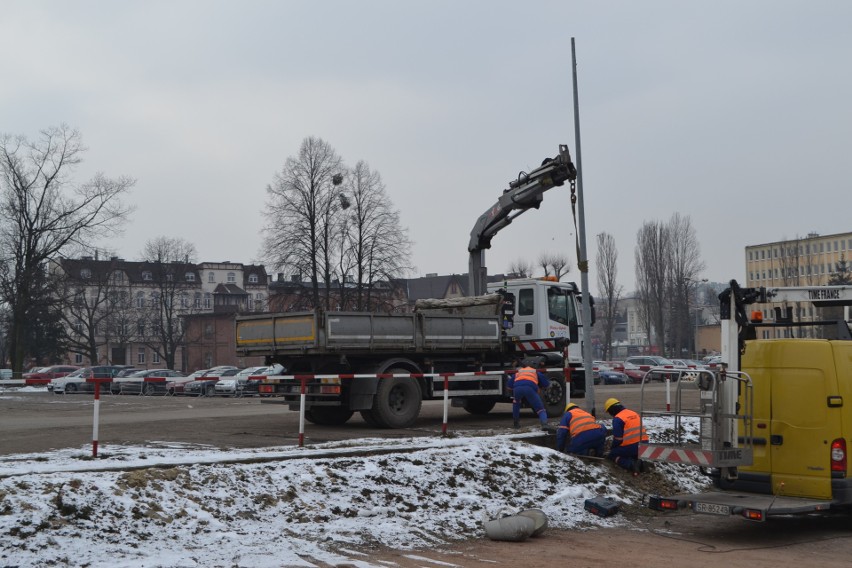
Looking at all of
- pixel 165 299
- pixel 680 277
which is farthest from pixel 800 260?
pixel 165 299

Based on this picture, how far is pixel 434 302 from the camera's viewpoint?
64.3ft

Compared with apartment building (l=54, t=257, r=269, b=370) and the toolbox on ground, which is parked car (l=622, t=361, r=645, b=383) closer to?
apartment building (l=54, t=257, r=269, b=370)

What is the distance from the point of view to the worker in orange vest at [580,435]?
46.1ft

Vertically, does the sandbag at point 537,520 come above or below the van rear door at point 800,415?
below

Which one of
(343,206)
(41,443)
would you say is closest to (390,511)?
(41,443)

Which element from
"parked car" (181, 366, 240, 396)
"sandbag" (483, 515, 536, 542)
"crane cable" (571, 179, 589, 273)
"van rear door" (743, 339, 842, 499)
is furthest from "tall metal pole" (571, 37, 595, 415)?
"parked car" (181, 366, 240, 396)

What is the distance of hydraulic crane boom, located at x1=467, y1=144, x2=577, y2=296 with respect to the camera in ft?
66.2

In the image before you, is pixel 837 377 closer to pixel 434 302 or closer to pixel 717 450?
pixel 717 450

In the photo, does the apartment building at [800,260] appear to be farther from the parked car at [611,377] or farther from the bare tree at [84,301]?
the bare tree at [84,301]

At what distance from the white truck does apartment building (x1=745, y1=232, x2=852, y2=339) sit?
202ft

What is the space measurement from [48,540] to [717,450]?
7.33 meters

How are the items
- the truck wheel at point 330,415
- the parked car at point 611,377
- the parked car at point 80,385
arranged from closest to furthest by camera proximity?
the truck wheel at point 330,415 → the parked car at point 80,385 → the parked car at point 611,377

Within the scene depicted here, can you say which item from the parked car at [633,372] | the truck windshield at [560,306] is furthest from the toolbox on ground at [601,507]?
the parked car at [633,372]

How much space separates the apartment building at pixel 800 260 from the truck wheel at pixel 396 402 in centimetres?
6565
